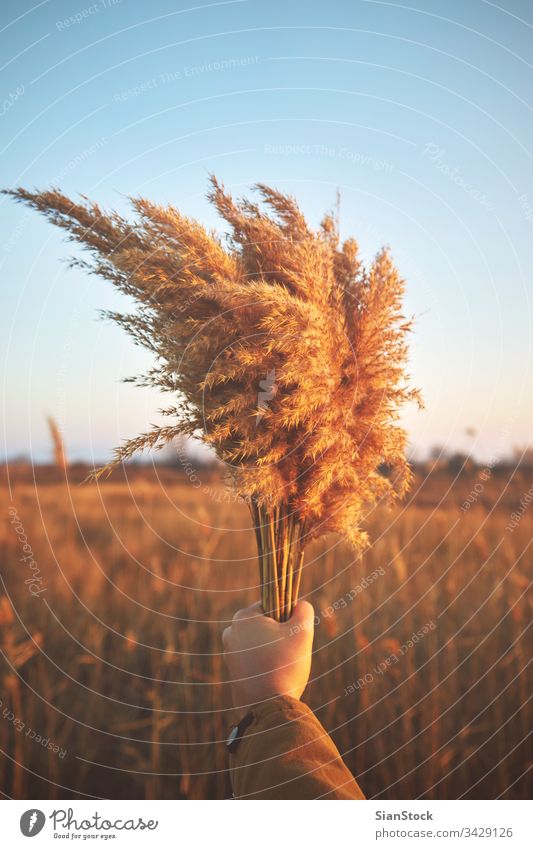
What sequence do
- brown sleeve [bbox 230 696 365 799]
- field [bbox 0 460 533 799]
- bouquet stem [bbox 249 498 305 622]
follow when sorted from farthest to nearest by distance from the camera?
field [bbox 0 460 533 799] → bouquet stem [bbox 249 498 305 622] → brown sleeve [bbox 230 696 365 799]

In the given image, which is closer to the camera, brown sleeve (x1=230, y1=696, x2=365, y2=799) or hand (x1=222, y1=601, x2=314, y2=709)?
brown sleeve (x1=230, y1=696, x2=365, y2=799)

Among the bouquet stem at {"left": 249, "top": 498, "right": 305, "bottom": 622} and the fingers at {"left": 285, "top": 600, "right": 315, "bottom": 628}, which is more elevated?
the bouquet stem at {"left": 249, "top": 498, "right": 305, "bottom": 622}

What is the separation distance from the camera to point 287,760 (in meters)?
1.18

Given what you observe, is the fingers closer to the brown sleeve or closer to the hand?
the hand

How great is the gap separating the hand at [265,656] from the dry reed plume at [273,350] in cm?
9

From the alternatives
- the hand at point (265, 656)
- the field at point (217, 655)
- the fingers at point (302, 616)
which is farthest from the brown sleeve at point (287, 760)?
the field at point (217, 655)

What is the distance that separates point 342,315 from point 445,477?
14.2 ft

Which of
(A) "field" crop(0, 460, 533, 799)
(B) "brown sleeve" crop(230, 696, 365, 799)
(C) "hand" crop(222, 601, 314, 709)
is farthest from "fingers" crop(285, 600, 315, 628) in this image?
(A) "field" crop(0, 460, 533, 799)

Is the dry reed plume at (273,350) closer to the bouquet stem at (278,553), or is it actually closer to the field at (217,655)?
the bouquet stem at (278,553)

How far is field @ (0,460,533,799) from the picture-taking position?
8.82 feet

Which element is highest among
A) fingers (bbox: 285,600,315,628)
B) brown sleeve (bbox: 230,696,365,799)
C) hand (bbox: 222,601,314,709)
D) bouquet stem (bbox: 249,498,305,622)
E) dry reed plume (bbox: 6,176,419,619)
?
dry reed plume (bbox: 6,176,419,619)

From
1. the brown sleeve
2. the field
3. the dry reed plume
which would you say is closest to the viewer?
the brown sleeve

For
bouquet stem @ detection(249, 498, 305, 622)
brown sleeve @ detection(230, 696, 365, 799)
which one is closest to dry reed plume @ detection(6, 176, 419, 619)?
bouquet stem @ detection(249, 498, 305, 622)

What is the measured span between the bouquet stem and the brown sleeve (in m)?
0.24
